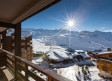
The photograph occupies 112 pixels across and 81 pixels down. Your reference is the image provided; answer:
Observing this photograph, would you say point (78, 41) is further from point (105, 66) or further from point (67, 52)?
point (105, 66)

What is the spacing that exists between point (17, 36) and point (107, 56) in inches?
386

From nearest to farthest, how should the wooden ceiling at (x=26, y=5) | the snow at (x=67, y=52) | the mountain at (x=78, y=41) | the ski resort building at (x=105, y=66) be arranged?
the wooden ceiling at (x=26, y=5) → the ski resort building at (x=105, y=66) → the snow at (x=67, y=52) → the mountain at (x=78, y=41)

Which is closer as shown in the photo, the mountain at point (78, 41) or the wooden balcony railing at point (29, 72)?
the wooden balcony railing at point (29, 72)

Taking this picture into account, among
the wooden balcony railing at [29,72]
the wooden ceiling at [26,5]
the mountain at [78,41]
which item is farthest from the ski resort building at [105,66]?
the mountain at [78,41]

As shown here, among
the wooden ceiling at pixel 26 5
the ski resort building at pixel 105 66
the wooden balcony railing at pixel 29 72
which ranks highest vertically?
the wooden ceiling at pixel 26 5

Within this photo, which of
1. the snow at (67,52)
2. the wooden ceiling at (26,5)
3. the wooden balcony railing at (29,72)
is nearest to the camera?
the wooden balcony railing at (29,72)

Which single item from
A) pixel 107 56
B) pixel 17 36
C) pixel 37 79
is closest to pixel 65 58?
pixel 107 56

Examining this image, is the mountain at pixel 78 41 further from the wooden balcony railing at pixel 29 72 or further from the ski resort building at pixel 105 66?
the wooden balcony railing at pixel 29 72

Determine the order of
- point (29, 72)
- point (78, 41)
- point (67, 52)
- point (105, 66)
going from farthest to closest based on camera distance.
A: point (78, 41), point (67, 52), point (105, 66), point (29, 72)

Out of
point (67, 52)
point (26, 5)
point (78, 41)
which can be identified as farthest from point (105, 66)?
point (78, 41)

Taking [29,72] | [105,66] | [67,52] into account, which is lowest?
[105,66]

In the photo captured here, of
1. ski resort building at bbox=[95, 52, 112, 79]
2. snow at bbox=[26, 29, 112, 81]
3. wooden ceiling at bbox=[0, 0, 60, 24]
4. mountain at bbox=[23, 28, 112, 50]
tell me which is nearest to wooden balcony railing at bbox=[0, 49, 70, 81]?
wooden ceiling at bbox=[0, 0, 60, 24]

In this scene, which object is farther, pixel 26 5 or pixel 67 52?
pixel 67 52

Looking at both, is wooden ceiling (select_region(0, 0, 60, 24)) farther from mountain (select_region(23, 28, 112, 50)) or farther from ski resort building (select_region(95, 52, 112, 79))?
mountain (select_region(23, 28, 112, 50))
